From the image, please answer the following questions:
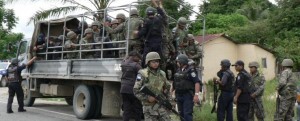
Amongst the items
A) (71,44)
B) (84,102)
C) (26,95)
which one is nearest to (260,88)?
(84,102)

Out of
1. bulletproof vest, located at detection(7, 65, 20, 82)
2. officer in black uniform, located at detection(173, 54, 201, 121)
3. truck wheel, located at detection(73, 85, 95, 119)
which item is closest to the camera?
officer in black uniform, located at detection(173, 54, 201, 121)

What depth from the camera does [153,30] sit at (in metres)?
8.33

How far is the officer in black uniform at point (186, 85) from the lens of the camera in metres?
7.71

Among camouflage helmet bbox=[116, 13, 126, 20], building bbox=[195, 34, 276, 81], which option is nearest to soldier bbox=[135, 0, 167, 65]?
camouflage helmet bbox=[116, 13, 126, 20]

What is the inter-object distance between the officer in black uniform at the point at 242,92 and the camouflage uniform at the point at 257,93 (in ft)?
1.11

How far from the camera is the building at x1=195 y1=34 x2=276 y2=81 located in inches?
1121

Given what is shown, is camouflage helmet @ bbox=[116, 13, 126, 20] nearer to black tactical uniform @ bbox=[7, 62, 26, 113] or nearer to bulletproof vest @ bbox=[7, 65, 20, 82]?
black tactical uniform @ bbox=[7, 62, 26, 113]

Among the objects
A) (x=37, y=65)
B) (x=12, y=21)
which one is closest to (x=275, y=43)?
(x=12, y=21)

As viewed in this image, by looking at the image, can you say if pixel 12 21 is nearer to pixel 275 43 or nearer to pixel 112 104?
pixel 275 43

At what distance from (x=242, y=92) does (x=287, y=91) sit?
0.89 m

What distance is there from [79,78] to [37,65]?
2383 millimetres

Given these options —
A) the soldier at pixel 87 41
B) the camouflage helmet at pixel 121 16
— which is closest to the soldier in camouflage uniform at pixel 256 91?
the camouflage helmet at pixel 121 16

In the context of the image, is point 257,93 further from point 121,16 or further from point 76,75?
point 76,75

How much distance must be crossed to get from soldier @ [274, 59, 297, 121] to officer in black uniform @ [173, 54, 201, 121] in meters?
1.90
